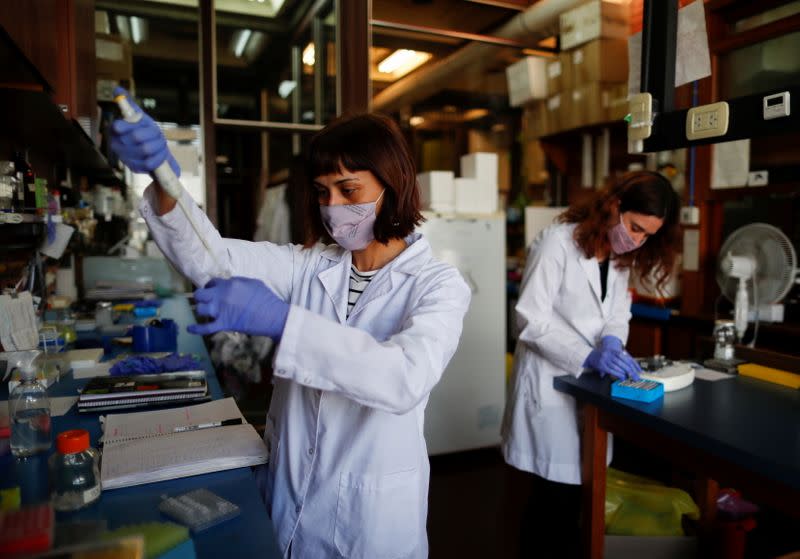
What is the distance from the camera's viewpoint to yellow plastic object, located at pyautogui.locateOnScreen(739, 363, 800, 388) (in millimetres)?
2002

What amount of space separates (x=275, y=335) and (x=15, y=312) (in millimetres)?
1255

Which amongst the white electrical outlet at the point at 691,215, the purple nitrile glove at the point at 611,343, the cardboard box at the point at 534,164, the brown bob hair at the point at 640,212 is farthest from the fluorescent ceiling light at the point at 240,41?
the purple nitrile glove at the point at 611,343

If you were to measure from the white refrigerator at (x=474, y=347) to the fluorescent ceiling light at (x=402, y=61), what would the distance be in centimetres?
246

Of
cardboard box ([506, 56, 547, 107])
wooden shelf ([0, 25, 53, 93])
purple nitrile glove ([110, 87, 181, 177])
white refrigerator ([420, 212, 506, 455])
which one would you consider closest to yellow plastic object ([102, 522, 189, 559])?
purple nitrile glove ([110, 87, 181, 177])

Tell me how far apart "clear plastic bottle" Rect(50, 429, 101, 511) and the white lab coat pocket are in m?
0.47

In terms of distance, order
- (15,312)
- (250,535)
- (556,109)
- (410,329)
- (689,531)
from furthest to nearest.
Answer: (556,109) → (689,531) → (15,312) → (410,329) → (250,535)

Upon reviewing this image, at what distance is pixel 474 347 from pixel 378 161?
2423mm

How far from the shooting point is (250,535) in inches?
35.5

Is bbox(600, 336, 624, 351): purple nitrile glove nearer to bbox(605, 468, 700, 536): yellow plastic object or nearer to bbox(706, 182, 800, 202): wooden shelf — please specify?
bbox(605, 468, 700, 536): yellow plastic object

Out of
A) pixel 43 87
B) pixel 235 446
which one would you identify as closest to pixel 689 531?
pixel 235 446

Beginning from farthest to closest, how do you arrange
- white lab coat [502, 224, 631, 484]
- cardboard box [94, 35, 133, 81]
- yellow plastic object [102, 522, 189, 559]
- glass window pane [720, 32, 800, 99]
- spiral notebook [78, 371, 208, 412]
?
cardboard box [94, 35, 133, 81] < glass window pane [720, 32, 800, 99] < white lab coat [502, 224, 631, 484] < spiral notebook [78, 371, 208, 412] < yellow plastic object [102, 522, 189, 559]

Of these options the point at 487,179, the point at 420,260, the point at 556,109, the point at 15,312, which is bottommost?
the point at 15,312

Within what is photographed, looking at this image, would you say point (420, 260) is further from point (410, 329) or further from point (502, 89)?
point (502, 89)

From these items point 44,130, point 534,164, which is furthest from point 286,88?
point 44,130
